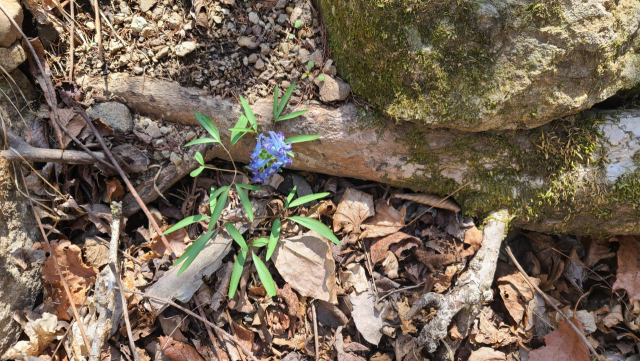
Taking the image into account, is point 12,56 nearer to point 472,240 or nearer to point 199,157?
point 199,157

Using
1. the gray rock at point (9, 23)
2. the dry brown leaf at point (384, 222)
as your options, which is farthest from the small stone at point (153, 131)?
the dry brown leaf at point (384, 222)

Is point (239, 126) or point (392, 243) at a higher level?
point (239, 126)

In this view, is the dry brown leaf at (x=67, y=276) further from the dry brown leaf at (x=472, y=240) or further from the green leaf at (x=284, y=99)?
the dry brown leaf at (x=472, y=240)

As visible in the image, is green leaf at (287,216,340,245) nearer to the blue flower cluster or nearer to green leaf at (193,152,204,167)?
the blue flower cluster

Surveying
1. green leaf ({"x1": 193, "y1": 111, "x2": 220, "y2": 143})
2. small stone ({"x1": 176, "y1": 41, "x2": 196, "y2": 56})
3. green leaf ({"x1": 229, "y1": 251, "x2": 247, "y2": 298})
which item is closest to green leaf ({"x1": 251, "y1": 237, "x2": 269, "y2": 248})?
green leaf ({"x1": 229, "y1": 251, "x2": 247, "y2": 298})

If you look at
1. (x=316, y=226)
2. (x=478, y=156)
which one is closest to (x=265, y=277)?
(x=316, y=226)
